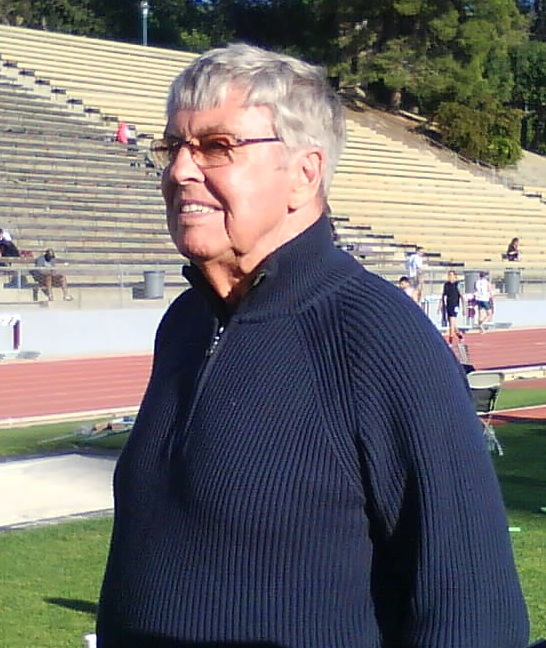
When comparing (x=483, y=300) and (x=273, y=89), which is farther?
(x=483, y=300)

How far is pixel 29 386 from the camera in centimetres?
1756

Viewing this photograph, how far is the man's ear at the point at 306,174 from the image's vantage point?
7.71 feet

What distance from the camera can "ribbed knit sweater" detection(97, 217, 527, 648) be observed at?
6.81 ft

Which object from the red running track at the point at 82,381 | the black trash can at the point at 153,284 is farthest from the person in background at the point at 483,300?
the black trash can at the point at 153,284

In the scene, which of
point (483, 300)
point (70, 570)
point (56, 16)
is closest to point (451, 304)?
point (483, 300)

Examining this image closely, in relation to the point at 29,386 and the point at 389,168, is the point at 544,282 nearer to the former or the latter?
the point at 389,168

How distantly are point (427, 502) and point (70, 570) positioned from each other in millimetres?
5550

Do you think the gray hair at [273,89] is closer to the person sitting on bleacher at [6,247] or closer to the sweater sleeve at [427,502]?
the sweater sleeve at [427,502]

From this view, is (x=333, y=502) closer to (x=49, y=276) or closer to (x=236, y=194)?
(x=236, y=194)

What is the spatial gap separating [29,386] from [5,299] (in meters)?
5.66

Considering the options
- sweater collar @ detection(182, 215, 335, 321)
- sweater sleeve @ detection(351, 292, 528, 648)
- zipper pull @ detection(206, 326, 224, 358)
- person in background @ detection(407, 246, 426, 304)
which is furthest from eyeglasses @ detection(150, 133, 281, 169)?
A: person in background @ detection(407, 246, 426, 304)

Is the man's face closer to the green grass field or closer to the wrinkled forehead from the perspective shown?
the wrinkled forehead

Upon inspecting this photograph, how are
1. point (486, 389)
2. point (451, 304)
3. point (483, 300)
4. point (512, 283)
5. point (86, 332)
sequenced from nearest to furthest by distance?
1. point (486, 389)
2. point (86, 332)
3. point (451, 304)
4. point (483, 300)
5. point (512, 283)

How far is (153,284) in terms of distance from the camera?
23781 mm
